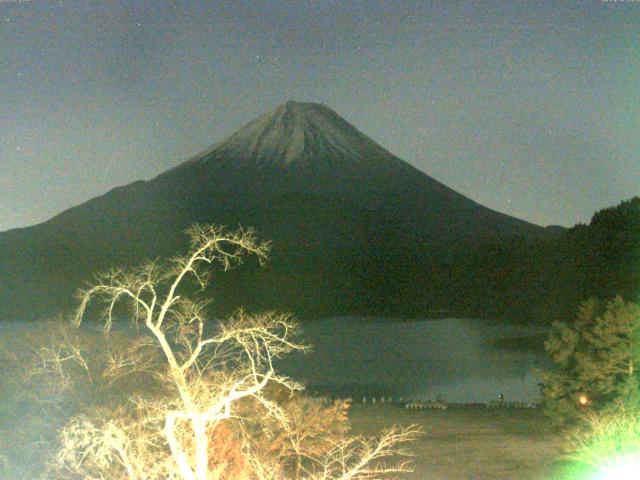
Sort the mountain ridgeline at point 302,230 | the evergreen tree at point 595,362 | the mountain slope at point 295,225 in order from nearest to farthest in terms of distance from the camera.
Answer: the evergreen tree at point 595,362 < the mountain ridgeline at point 302,230 < the mountain slope at point 295,225

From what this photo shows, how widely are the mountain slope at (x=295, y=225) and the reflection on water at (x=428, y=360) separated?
1584 cm

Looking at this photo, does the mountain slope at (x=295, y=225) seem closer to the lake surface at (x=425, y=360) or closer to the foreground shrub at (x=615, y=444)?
the lake surface at (x=425, y=360)

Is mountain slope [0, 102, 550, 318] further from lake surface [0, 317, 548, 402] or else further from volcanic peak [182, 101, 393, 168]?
lake surface [0, 317, 548, 402]

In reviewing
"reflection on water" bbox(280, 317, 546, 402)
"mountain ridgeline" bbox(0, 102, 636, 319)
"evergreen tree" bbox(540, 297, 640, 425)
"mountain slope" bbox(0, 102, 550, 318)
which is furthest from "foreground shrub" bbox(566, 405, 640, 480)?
"mountain slope" bbox(0, 102, 550, 318)

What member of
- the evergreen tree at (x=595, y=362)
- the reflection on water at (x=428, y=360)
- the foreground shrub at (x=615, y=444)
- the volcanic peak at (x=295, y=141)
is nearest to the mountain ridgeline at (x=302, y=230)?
the volcanic peak at (x=295, y=141)

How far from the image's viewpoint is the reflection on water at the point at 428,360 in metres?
39.6

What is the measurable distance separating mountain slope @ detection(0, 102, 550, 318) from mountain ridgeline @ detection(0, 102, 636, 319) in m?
0.17

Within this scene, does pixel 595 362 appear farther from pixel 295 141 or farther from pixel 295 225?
pixel 295 141

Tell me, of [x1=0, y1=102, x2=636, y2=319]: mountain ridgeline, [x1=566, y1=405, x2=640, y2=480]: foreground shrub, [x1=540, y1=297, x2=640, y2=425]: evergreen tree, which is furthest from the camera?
[x1=0, y1=102, x2=636, y2=319]: mountain ridgeline

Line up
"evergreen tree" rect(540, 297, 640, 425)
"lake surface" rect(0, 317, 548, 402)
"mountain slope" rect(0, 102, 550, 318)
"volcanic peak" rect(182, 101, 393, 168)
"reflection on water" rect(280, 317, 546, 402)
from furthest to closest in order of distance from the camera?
"volcanic peak" rect(182, 101, 393, 168), "mountain slope" rect(0, 102, 550, 318), "reflection on water" rect(280, 317, 546, 402), "lake surface" rect(0, 317, 548, 402), "evergreen tree" rect(540, 297, 640, 425)

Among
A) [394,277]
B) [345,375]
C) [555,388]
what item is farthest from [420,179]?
[555,388]

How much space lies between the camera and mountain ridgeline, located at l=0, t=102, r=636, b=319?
85750 millimetres

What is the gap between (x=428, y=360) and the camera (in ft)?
172

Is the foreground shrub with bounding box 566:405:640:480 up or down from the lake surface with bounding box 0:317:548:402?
up
